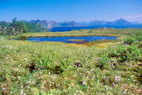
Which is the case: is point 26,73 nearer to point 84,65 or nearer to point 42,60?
point 42,60

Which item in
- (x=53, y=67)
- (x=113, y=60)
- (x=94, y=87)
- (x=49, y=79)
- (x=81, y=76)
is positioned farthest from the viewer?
(x=113, y=60)

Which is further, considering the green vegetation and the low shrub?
the low shrub

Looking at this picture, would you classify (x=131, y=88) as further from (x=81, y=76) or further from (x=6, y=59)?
(x=6, y=59)

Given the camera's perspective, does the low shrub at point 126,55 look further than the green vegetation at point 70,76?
Yes

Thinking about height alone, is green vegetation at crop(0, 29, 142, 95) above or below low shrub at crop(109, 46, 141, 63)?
below

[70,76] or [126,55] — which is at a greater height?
[126,55]

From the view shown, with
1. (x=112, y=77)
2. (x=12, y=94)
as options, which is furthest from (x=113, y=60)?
(x=12, y=94)

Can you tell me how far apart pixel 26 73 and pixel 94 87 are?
13.4 feet

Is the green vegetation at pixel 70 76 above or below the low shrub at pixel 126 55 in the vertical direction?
below

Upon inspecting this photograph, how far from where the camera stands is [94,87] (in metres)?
10.0

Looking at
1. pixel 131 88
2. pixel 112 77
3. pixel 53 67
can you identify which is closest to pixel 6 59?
pixel 53 67

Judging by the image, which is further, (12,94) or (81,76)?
(81,76)

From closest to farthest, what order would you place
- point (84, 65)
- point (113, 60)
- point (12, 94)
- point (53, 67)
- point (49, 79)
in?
1. point (12, 94)
2. point (49, 79)
3. point (53, 67)
4. point (84, 65)
5. point (113, 60)

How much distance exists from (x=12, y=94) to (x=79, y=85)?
3.30 metres
